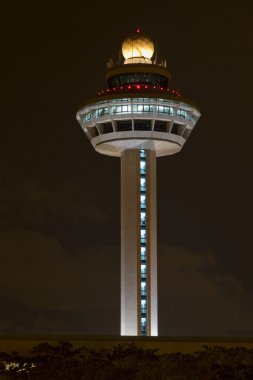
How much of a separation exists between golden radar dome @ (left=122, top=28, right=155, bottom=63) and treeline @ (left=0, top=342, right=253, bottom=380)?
43.9m

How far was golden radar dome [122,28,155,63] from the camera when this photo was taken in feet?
522

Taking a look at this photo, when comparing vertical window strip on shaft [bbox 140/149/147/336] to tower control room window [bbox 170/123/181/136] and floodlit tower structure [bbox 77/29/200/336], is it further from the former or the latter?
tower control room window [bbox 170/123/181/136]

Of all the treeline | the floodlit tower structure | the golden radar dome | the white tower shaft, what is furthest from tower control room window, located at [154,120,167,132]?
the treeline

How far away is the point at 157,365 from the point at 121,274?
4192 centimetres

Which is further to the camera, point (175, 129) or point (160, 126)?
point (175, 129)

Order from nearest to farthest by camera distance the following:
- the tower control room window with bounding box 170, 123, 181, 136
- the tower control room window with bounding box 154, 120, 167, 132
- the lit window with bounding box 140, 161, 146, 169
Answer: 1. the lit window with bounding box 140, 161, 146, 169
2. the tower control room window with bounding box 154, 120, 167, 132
3. the tower control room window with bounding box 170, 123, 181, 136

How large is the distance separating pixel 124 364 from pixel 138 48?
52.6m

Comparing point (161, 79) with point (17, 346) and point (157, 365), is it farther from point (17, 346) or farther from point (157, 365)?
point (157, 365)

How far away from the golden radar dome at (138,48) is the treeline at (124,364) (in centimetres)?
4385

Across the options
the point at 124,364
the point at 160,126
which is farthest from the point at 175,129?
the point at 124,364

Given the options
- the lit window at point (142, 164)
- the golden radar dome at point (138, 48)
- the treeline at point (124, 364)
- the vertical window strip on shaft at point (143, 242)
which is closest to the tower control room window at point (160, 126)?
the vertical window strip on shaft at point (143, 242)

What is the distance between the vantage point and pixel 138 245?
154 metres

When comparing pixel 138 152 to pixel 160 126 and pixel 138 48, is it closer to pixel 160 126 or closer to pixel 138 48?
pixel 160 126

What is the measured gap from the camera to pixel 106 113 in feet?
511
